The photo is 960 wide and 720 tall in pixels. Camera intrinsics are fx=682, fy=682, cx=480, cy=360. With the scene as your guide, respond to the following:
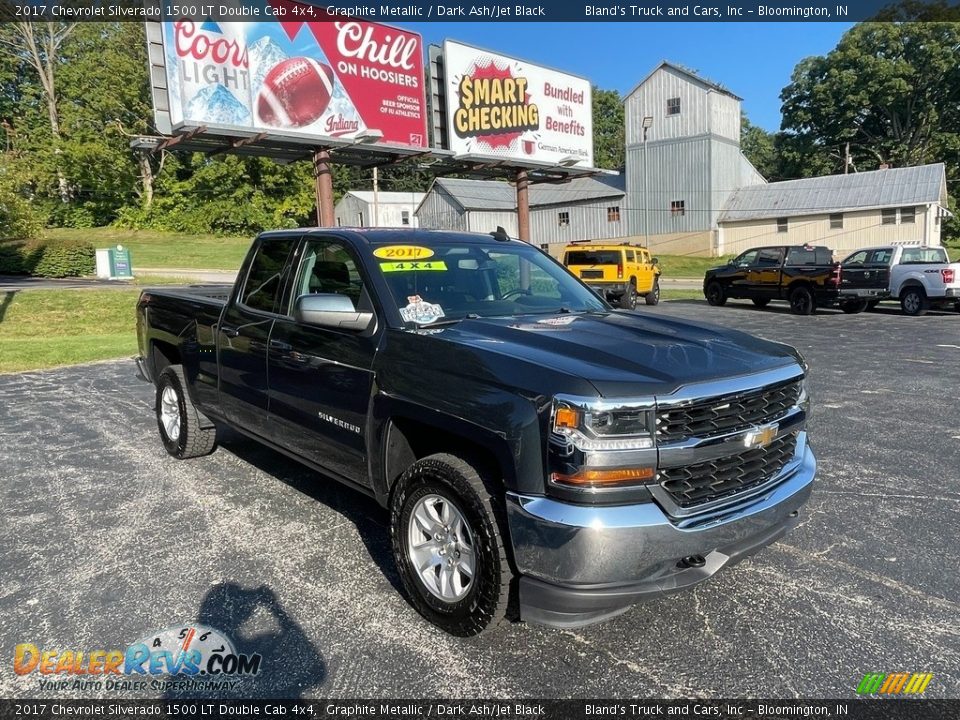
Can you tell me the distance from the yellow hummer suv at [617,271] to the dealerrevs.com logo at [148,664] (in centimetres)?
1825

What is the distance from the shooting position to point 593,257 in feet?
71.0

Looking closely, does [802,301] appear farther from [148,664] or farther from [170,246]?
[170,246]

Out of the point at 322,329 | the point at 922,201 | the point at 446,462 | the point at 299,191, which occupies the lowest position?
the point at 446,462

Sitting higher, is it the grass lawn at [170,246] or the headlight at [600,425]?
the grass lawn at [170,246]

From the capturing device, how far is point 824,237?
129ft

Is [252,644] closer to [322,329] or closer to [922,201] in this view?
[322,329]

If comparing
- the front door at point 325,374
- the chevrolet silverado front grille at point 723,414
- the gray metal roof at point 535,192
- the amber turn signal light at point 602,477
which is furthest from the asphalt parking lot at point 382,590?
the gray metal roof at point 535,192

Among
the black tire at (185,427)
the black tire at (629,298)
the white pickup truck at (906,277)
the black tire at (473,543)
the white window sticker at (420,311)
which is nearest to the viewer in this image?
the black tire at (473,543)

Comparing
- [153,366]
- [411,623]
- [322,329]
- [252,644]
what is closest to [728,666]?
[411,623]

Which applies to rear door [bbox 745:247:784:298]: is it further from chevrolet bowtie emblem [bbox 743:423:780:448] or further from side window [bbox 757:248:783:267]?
chevrolet bowtie emblem [bbox 743:423:780:448]

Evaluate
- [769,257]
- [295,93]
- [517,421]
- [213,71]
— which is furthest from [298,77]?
[517,421]

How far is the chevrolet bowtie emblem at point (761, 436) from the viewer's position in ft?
9.62

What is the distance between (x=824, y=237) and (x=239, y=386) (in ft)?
136

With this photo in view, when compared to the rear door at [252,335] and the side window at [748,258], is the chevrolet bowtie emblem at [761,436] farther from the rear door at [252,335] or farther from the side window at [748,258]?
the side window at [748,258]
